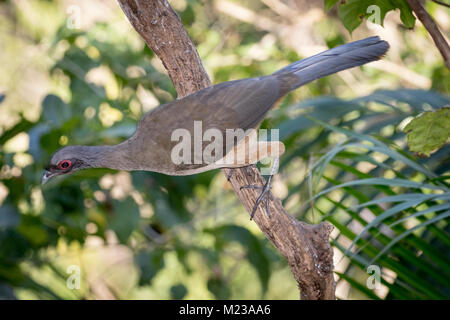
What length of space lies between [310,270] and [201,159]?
0.75 m

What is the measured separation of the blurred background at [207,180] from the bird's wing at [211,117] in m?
0.37

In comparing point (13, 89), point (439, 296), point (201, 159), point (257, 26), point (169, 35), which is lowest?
point (439, 296)

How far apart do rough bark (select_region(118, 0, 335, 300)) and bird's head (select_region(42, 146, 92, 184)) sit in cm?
69

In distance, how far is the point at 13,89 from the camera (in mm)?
4922

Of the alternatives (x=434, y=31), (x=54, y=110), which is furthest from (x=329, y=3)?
(x=54, y=110)

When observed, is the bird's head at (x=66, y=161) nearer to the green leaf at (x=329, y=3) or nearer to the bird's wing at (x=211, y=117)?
the bird's wing at (x=211, y=117)

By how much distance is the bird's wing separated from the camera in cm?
244

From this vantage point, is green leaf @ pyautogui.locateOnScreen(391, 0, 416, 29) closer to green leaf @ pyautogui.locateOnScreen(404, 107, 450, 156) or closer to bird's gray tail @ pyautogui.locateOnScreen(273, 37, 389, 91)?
bird's gray tail @ pyautogui.locateOnScreen(273, 37, 389, 91)

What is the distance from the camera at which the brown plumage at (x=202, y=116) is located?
2.42 m

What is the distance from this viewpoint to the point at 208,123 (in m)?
2.46

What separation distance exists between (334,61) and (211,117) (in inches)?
25.0

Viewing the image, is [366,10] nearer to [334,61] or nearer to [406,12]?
[406,12]
